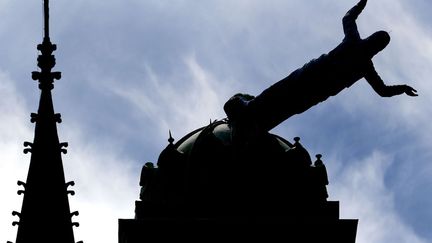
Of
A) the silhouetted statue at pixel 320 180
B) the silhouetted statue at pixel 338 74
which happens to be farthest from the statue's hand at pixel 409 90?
the silhouetted statue at pixel 320 180

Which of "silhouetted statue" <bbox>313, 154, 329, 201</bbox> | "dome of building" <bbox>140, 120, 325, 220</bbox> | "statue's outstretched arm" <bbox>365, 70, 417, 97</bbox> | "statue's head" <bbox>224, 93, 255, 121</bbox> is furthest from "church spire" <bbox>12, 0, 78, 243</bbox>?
"statue's outstretched arm" <bbox>365, 70, 417, 97</bbox>

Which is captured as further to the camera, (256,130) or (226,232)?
(226,232)

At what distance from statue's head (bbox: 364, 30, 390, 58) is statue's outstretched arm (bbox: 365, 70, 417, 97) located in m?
0.80

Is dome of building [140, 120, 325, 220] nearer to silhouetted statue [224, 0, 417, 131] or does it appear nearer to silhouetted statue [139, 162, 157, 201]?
silhouetted statue [139, 162, 157, 201]

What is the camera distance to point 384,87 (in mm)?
44812

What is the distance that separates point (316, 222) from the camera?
53.7m

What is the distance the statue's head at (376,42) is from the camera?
1687 inches

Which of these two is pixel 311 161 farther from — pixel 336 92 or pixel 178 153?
pixel 336 92

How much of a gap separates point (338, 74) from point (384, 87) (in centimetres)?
157

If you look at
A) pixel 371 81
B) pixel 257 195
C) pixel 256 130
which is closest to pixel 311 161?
pixel 257 195

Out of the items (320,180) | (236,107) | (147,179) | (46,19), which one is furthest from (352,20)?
(46,19)

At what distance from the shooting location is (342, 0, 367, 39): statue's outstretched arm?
145ft

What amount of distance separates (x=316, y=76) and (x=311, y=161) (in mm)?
12449

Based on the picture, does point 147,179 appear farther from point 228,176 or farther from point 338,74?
point 338,74
